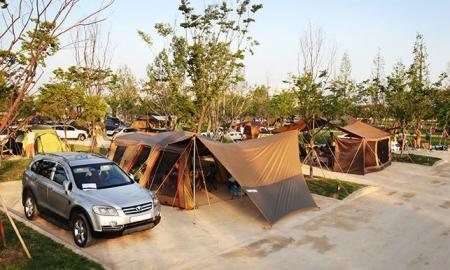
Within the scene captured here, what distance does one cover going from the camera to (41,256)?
7844 mm

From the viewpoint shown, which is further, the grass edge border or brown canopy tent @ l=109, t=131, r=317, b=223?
brown canopy tent @ l=109, t=131, r=317, b=223

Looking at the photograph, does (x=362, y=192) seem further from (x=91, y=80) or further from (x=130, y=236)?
(x=91, y=80)

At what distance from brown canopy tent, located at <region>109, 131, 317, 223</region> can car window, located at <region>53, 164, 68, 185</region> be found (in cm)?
337

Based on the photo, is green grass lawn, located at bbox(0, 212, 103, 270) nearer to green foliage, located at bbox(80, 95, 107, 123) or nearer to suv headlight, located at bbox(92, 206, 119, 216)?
suv headlight, located at bbox(92, 206, 119, 216)

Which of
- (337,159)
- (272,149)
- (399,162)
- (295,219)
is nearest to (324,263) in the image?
(295,219)

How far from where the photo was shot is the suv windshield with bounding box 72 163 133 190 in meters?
9.20

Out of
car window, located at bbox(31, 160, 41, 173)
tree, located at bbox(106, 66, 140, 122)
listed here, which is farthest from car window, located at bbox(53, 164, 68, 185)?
tree, located at bbox(106, 66, 140, 122)

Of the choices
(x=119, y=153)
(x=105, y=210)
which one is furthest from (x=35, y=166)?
(x=119, y=153)

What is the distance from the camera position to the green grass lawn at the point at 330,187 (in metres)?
14.5

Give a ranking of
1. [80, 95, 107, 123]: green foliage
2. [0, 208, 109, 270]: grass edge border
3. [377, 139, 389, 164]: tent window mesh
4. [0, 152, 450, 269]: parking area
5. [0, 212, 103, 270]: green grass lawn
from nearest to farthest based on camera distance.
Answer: [0, 212, 103, 270]: green grass lawn
[0, 208, 109, 270]: grass edge border
[0, 152, 450, 269]: parking area
[80, 95, 107, 123]: green foliage
[377, 139, 389, 164]: tent window mesh

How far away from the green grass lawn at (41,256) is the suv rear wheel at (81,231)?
0.36 metres

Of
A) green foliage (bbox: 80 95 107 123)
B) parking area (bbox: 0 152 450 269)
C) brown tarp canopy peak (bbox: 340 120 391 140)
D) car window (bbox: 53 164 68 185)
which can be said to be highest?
green foliage (bbox: 80 95 107 123)

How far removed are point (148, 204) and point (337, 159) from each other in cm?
1327

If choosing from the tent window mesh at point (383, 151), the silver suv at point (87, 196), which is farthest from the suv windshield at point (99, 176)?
the tent window mesh at point (383, 151)
